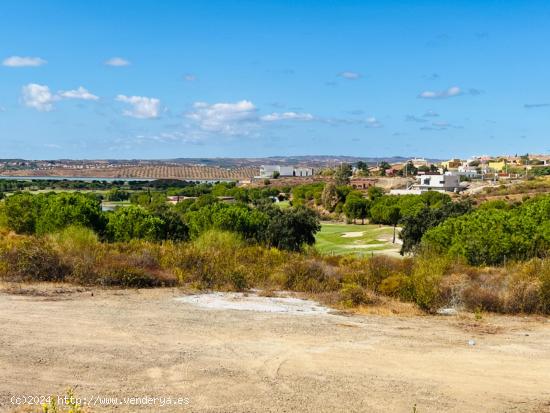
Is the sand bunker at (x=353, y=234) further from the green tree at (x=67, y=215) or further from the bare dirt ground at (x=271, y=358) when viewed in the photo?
the bare dirt ground at (x=271, y=358)

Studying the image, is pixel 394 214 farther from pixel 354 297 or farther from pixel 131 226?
pixel 354 297

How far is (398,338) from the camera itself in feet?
41.4

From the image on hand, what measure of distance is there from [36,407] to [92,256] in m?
10.9

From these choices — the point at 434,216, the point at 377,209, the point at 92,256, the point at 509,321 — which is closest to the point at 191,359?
the point at 509,321

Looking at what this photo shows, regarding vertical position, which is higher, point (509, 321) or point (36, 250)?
point (36, 250)

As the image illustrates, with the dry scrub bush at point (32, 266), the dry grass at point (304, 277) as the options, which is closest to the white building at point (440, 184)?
the dry grass at point (304, 277)

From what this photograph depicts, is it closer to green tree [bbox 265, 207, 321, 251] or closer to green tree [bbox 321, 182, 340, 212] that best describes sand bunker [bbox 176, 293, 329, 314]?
green tree [bbox 265, 207, 321, 251]

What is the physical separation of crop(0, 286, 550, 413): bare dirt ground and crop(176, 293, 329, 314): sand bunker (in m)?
0.49

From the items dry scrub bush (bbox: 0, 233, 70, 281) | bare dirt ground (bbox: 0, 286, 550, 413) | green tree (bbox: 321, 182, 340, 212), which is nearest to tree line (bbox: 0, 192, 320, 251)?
dry scrub bush (bbox: 0, 233, 70, 281)

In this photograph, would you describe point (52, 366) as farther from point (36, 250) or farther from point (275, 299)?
point (36, 250)

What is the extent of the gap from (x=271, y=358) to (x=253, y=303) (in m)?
5.14

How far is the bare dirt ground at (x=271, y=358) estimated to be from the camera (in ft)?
29.9

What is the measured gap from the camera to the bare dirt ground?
9102 mm

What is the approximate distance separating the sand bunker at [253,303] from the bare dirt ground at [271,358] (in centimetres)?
49
